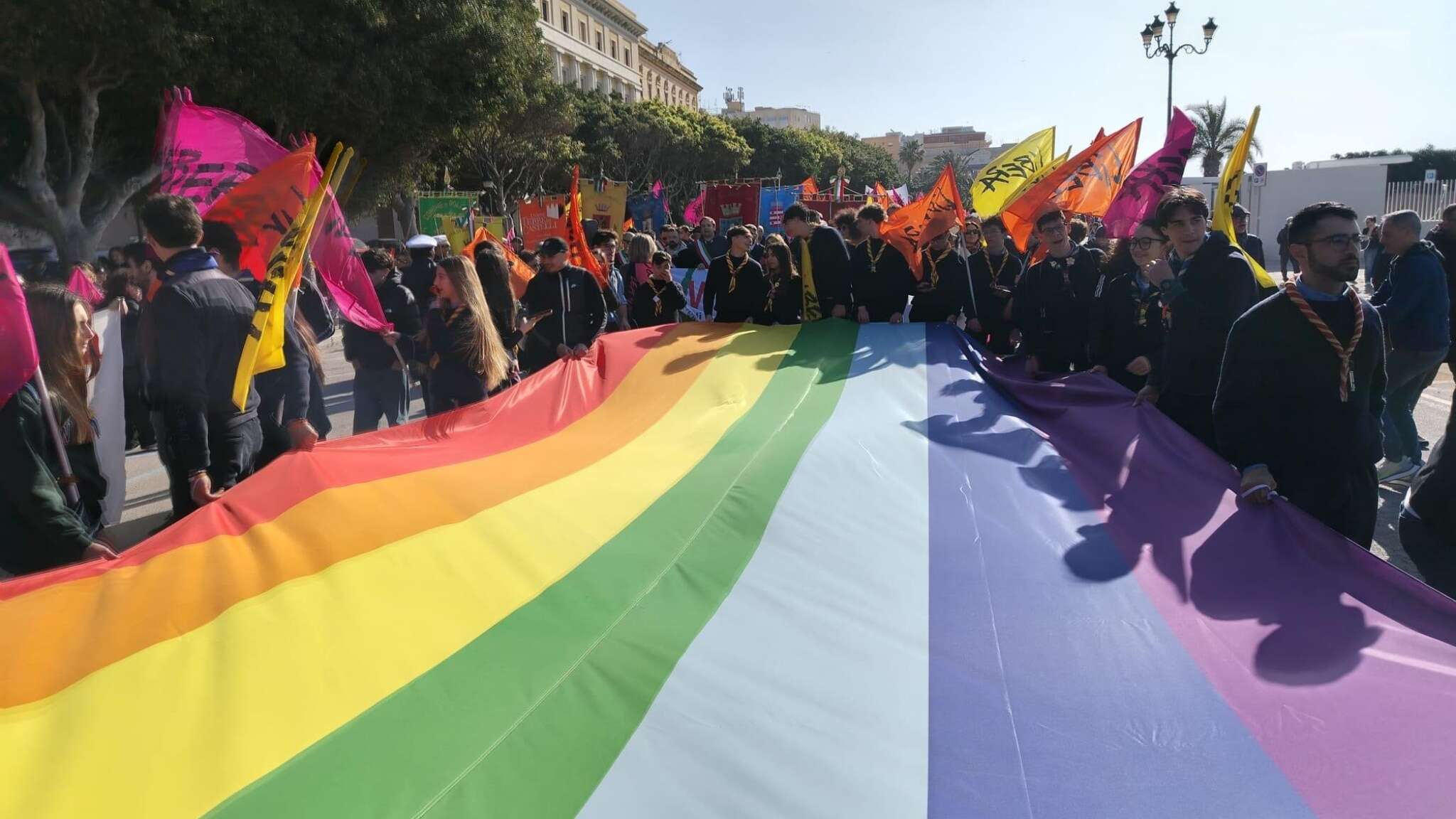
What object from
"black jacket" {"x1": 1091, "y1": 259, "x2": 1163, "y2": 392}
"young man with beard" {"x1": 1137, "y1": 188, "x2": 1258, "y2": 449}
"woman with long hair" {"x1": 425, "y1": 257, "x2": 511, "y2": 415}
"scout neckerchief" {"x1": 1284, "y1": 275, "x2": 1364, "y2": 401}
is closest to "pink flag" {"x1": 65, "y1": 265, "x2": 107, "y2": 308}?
"woman with long hair" {"x1": 425, "y1": 257, "x2": 511, "y2": 415}

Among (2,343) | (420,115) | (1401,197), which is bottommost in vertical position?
(2,343)

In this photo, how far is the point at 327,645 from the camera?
2570mm

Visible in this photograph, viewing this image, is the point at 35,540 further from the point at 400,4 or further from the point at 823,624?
the point at 400,4

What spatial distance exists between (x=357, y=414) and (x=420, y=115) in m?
19.1

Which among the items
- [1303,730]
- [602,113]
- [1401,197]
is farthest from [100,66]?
[1401,197]

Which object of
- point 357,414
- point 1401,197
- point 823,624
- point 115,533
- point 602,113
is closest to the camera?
point 823,624

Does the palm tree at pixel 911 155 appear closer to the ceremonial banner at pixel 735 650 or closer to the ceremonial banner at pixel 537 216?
the ceremonial banner at pixel 537 216

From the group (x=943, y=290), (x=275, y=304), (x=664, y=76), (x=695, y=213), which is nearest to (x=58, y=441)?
(x=275, y=304)

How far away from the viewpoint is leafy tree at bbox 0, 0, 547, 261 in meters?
17.5

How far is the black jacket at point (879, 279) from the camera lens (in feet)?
24.9

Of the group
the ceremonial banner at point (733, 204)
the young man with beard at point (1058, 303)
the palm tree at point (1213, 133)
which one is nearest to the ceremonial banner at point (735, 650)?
the young man with beard at point (1058, 303)

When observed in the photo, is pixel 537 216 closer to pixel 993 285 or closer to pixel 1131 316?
pixel 993 285

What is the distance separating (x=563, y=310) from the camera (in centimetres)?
704

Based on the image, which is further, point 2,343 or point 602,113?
point 602,113
